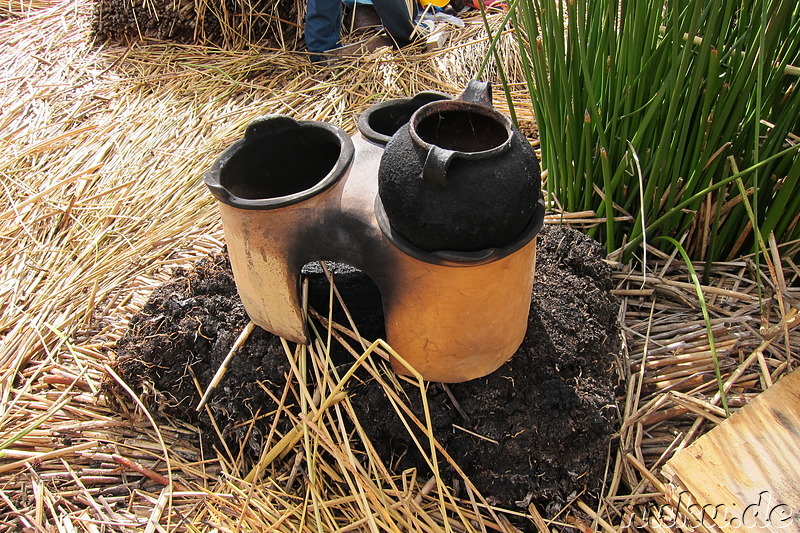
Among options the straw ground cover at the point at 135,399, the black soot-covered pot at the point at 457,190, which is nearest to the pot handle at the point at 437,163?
the black soot-covered pot at the point at 457,190

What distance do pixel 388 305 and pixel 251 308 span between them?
355 mm

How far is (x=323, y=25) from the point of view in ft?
10.1

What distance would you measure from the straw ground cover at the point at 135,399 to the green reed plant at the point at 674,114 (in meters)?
0.12

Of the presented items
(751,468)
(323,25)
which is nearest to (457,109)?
(751,468)

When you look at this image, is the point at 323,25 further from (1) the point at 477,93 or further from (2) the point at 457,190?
(2) the point at 457,190

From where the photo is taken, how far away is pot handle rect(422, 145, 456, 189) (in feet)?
3.51

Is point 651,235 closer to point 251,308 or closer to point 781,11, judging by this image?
point 781,11

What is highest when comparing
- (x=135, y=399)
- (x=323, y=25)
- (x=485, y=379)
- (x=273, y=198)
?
(x=273, y=198)

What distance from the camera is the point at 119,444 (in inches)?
62.9

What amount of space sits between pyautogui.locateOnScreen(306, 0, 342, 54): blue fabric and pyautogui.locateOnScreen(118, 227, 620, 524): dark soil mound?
5.74ft

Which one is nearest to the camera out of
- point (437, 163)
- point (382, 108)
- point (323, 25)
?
point (437, 163)

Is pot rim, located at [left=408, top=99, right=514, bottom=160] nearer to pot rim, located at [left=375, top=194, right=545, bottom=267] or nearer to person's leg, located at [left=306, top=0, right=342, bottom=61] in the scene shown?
pot rim, located at [left=375, top=194, right=545, bottom=267]

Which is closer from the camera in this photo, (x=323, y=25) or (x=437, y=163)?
(x=437, y=163)

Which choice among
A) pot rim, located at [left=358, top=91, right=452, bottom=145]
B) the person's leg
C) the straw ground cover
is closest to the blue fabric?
the person's leg
